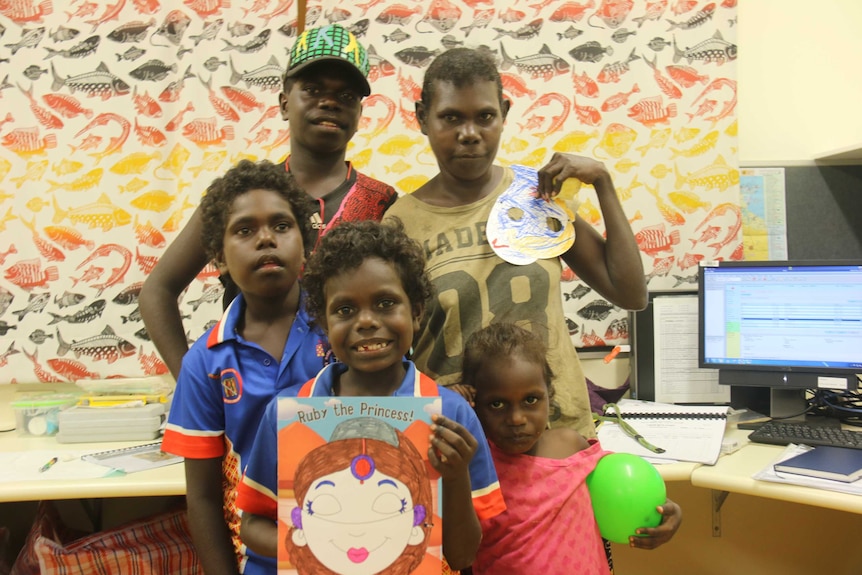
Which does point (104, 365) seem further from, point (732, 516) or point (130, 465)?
point (732, 516)

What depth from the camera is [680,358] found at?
2133mm

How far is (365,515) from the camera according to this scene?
901mm

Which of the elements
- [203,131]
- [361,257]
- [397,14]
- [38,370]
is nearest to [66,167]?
[203,131]

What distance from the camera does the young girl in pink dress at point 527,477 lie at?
46.0 inches

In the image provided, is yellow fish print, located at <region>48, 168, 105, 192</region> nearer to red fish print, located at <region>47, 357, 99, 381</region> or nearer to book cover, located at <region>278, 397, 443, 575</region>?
red fish print, located at <region>47, 357, 99, 381</region>

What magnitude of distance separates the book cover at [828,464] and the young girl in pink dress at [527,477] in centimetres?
39

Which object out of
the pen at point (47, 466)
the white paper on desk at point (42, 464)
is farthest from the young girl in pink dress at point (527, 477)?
the pen at point (47, 466)

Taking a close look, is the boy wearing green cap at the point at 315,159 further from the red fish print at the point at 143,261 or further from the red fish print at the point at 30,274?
the red fish print at the point at 30,274

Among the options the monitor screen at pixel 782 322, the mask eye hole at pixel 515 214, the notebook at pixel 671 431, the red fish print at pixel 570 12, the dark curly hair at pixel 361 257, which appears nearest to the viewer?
the dark curly hair at pixel 361 257

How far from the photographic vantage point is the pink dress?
3.81ft

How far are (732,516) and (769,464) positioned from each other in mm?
936

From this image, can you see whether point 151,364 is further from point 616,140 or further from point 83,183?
point 616,140

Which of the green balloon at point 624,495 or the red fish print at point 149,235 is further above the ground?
the red fish print at point 149,235

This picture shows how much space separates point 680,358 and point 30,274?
215 cm
